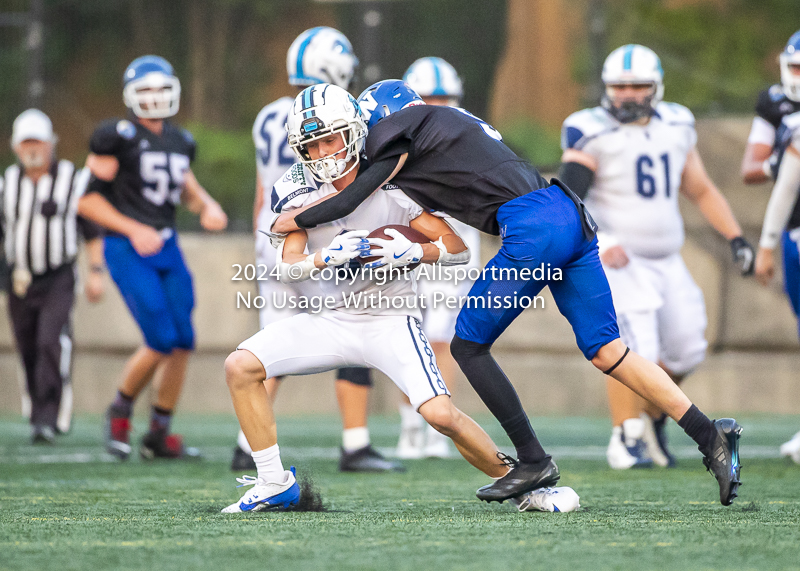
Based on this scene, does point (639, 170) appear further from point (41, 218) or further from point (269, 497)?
point (41, 218)

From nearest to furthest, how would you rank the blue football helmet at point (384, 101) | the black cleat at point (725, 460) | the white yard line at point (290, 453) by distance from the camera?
the black cleat at point (725, 460), the blue football helmet at point (384, 101), the white yard line at point (290, 453)

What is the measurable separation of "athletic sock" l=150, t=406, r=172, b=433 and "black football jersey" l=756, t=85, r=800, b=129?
3.38 meters

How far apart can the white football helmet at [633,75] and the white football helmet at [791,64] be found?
0.61 m

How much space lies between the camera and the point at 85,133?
8.40m

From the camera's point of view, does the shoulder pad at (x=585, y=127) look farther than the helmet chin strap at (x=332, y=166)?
Yes

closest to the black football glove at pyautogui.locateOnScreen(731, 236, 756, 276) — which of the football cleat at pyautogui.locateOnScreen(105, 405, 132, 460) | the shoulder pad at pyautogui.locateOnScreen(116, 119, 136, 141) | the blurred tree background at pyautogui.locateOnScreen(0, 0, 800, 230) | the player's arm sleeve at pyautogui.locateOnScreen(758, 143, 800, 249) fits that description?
the player's arm sleeve at pyautogui.locateOnScreen(758, 143, 800, 249)

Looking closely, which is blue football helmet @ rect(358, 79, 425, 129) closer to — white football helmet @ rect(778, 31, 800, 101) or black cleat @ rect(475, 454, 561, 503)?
black cleat @ rect(475, 454, 561, 503)

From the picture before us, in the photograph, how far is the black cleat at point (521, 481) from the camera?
353cm

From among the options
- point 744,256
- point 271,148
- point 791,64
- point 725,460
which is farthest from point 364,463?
point 791,64

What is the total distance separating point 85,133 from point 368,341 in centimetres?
538

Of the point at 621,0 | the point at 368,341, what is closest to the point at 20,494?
the point at 368,341

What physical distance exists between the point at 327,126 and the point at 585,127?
2.19 metres

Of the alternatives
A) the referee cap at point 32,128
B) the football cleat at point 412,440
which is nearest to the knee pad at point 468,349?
the football cleat at point 412,440

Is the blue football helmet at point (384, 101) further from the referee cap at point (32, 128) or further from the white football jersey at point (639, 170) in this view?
the referee cap at point (32, 128)
